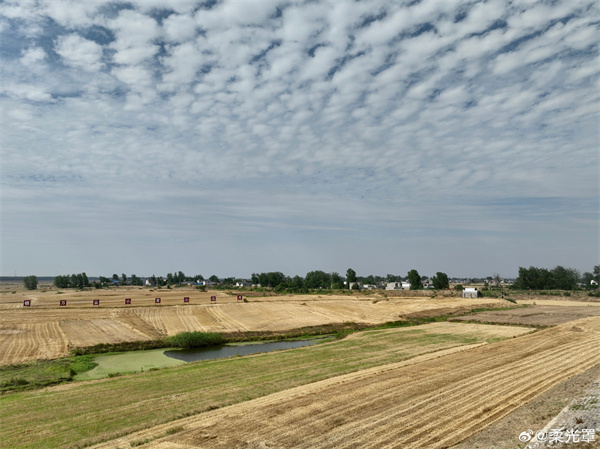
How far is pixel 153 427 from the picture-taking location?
17.5m

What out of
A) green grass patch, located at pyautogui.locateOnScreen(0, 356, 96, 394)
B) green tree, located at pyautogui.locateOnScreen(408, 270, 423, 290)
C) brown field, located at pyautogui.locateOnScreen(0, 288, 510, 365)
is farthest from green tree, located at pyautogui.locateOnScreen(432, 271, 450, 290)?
A: green grass patch, located at pyautogui.locateOnScreen(0, 356, 96, 394)

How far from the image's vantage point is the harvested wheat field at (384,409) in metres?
15.6

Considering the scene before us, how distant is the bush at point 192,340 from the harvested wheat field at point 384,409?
2614 centimetres

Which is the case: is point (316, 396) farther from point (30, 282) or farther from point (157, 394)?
point (30, 282)

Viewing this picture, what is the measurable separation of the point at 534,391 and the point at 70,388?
28408 mm

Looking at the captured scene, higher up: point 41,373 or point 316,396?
point 41,373

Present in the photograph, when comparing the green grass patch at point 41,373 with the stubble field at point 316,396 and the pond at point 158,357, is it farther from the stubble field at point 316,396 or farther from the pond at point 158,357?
the stubble field at point 316,396

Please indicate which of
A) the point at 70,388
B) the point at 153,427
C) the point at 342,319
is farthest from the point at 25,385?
the point at 342,319

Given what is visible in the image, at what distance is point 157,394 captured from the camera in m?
23.0

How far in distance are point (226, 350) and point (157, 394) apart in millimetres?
23237

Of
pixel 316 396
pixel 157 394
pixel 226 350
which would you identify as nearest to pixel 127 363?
pixel 226 350

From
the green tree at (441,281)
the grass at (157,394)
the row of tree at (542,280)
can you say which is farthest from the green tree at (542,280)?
the grass at (157,394)

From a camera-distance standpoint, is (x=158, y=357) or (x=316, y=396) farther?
(x=158, y=357)

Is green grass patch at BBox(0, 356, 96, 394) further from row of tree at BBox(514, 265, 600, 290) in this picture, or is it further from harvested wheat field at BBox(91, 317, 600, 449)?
row of tree at BBox(514, 265, 600, 290)
